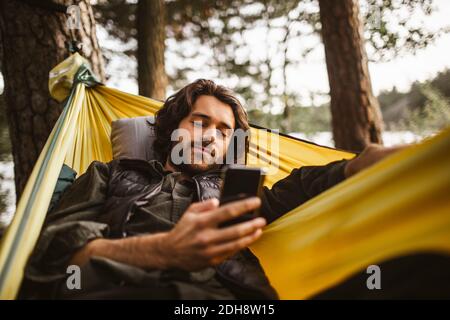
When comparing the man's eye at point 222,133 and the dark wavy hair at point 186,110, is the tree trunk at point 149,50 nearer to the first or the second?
the dark wavy hair at point 186,110

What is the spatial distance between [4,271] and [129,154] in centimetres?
80

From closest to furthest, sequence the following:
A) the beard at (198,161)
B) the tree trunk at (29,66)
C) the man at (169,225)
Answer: the man at (169,225) < the beard at (198,161) < the tree trunk at (29,66)

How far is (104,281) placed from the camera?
2.44 feet

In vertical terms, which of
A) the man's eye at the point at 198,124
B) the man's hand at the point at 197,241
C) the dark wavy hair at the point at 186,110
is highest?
the dark wavy hair at the point at 186,110

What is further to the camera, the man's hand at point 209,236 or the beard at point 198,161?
the beard at point 198,161

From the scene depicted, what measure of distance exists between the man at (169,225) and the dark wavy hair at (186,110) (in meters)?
0.02

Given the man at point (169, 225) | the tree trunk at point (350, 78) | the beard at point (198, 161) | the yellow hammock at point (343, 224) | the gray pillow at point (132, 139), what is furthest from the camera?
the tree trunk at point (350, 78)

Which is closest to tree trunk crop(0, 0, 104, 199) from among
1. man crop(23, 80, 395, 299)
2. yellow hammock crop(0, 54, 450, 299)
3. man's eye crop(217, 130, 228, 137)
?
yellow hammock crop(0, 54, 450, 299)

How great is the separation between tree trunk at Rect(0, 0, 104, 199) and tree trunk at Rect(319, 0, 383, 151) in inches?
71.5

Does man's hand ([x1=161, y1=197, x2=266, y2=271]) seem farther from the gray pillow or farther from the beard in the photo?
the gray pillow

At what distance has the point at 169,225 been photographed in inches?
38.6

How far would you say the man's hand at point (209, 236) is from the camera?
680 mm

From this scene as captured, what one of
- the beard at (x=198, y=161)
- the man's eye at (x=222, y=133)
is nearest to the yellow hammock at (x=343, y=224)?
the beard at (x=198, y=161)
